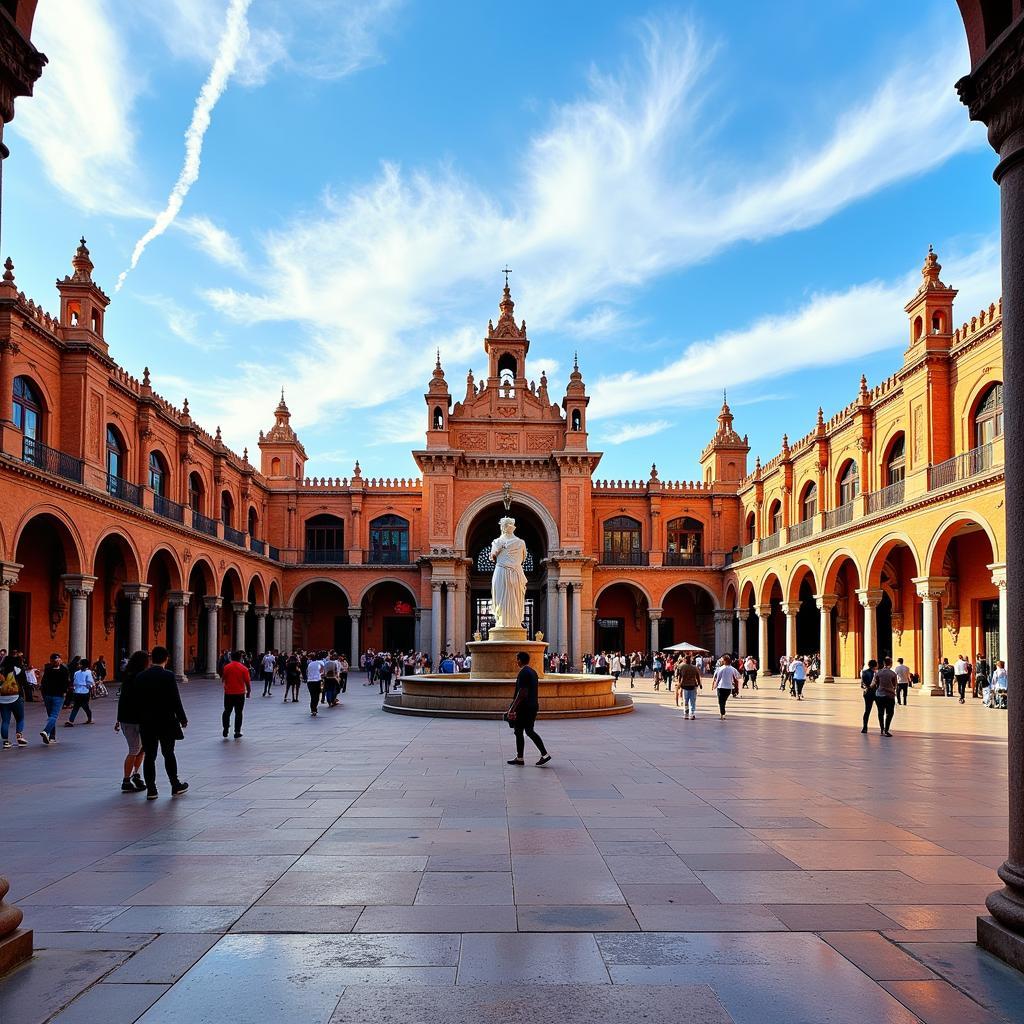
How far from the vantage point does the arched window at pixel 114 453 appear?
90.4 ft

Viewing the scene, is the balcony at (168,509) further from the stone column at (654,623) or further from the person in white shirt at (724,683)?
the stone column at (654,623)

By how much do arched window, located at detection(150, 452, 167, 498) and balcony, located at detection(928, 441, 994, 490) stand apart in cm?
2531

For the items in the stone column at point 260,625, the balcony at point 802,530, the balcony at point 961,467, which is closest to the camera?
the balcony at point 961,467

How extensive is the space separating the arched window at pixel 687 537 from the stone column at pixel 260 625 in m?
20.9

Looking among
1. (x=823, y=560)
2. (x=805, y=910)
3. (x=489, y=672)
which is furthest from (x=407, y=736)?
(x=823, y=560)

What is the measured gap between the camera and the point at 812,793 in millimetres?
8758

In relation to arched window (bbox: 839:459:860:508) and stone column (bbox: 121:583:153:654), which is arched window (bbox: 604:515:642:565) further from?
stone column (bbox: 121:583:153:654)

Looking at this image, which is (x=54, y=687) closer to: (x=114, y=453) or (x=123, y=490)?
(x=123, y=490)

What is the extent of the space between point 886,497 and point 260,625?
92.6ft

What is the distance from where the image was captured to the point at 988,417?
23719mm

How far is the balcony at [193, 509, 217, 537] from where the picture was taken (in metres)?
33.9

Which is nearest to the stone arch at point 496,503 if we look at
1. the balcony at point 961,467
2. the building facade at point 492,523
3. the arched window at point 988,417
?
the building facade at point 492,523

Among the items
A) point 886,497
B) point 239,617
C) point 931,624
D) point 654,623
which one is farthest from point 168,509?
point 931,624

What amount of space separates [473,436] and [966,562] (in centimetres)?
2359
